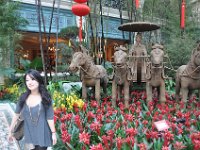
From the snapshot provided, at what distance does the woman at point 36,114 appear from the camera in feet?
8.63

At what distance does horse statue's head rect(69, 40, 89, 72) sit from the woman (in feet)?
8.51

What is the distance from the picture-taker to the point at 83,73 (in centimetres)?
580

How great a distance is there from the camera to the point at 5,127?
454 cm

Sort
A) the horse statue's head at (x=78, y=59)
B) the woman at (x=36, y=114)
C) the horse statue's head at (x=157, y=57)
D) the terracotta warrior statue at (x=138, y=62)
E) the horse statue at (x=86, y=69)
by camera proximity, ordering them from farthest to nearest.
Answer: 1. the terracotta warrior statue at (x=138, y=62)
2. the horse statue at (x=86, y=69)
3. the horse statue's head at (x=78, y=59)
4. the horse statue's head at (x=157, y=57)
5. the woman at (x=36, y=114)

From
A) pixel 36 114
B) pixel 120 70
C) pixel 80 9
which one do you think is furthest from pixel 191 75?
pixel 36 114

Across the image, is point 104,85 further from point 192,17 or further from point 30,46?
point 30,46

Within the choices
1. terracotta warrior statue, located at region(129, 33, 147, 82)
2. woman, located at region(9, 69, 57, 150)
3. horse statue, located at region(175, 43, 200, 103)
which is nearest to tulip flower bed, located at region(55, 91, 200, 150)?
woman, located at region(9, 69, 57, 150)

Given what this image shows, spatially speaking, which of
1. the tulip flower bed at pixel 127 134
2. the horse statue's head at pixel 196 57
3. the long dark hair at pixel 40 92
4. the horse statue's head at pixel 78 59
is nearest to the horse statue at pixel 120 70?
the horse statue's head at pixel 78 59

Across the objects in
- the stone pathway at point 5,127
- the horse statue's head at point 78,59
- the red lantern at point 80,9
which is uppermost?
the red lantern at point 80,9

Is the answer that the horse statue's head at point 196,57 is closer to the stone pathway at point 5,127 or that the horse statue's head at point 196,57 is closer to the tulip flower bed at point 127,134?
the tulip flower bed at point 127,134

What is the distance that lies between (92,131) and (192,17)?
1289cm

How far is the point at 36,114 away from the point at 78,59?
9.56 ft

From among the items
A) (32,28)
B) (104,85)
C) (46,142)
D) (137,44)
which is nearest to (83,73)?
(104,85)

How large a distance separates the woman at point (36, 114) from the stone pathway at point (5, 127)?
2.49 ft
